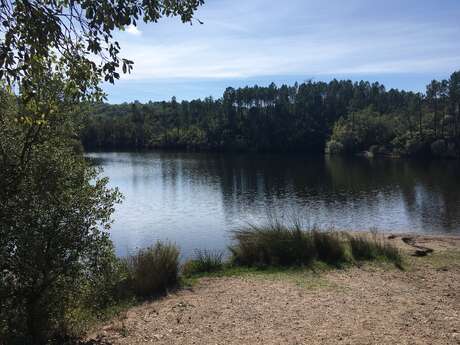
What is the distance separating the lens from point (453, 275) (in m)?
11.5

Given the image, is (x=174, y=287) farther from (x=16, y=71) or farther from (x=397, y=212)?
(x=397, y=212)

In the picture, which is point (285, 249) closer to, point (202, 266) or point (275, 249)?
point (275, 249)

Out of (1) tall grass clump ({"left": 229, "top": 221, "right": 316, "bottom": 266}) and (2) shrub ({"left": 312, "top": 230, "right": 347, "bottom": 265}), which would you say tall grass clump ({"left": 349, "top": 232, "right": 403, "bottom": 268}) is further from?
(1) tall grass clump ({"left": 229, "top": 221, "right": 316, "bottom": 266})

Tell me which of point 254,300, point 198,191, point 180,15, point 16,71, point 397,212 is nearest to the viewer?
point 16,71

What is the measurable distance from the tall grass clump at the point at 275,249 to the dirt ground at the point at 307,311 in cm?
117

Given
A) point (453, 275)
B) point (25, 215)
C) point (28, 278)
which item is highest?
point (25, 215)

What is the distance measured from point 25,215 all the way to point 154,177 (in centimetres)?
5031

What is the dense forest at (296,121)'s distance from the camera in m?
99.4

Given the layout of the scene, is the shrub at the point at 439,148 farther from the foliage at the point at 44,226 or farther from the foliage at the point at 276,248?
the foliage at the point at 44,226

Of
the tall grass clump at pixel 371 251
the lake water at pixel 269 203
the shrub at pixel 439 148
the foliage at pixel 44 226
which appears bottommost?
the lake water at pixel 269 203

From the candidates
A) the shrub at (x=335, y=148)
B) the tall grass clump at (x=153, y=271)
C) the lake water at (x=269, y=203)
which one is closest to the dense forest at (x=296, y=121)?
the shrub at (x=335, y=148)

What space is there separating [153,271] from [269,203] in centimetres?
2473

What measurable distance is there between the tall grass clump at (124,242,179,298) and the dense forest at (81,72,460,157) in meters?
88.0

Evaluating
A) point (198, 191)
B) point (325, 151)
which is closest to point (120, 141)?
point (325, 151)
